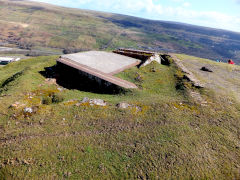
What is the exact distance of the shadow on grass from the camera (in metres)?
12.8

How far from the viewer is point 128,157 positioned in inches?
275

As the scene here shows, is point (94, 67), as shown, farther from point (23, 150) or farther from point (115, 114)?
point (23, 150)

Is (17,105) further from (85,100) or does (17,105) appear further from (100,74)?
(100,74)

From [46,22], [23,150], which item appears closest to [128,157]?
[23,150]

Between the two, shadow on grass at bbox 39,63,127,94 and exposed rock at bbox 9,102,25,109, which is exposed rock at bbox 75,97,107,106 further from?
exposed rock at bbox 9,102,25,109

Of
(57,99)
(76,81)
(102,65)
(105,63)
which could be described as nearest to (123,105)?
(57,99)

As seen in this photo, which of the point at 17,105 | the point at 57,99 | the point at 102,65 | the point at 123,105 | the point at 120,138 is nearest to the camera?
the point at 120,138

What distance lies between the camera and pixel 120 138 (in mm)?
7867

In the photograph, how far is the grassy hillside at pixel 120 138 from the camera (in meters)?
6.44

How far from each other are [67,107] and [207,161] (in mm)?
8378

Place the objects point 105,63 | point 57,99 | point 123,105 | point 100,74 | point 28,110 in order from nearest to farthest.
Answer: point 28,110 → point 123,105 → point 57,99 → point 100,74 → point 105,63

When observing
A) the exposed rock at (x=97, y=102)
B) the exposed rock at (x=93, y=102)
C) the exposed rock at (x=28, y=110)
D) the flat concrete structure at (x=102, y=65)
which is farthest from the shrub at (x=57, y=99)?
the flat concrete structure at (x=102, y=65)

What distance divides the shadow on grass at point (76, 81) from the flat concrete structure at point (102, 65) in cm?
45

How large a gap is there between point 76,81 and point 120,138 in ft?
29.1
